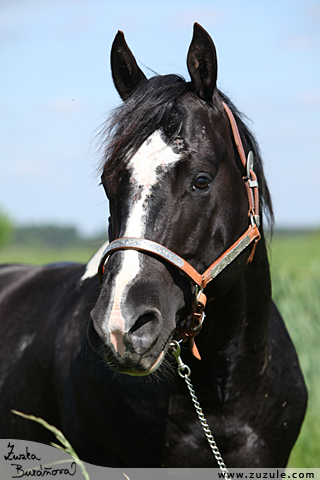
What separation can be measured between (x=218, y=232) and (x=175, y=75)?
794 mm

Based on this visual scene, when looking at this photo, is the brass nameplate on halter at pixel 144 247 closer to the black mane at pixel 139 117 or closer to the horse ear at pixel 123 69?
the black mane at pixel 139 117

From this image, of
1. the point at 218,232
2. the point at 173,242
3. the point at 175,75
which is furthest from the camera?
the point at 175,75

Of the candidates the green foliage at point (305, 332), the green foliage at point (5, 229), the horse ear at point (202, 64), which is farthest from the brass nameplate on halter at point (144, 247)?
the green foliage at point (5, 229)

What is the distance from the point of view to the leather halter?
5.79ft

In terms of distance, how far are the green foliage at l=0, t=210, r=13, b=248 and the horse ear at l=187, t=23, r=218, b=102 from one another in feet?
208

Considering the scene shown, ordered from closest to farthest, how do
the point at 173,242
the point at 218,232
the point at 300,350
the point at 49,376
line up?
the point at 173,242
the point at 218,232
the point at 49,376
the point at 300,350

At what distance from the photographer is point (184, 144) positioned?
1909 millimetres

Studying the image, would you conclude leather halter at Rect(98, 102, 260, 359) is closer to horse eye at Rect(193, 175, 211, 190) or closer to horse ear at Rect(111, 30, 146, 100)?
horse eye at Rect(193, 175, 211, 190)

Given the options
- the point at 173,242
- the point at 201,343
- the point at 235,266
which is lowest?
the point at 201,343

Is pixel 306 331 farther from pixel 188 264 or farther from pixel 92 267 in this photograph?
pixel 188 264

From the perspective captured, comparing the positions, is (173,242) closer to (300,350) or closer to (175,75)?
(175,75)

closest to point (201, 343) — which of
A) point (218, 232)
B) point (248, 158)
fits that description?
point (218, 232)

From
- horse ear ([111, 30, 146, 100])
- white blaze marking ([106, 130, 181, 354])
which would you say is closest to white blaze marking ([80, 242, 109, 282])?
horse ear ([111, 30, 146, 100])

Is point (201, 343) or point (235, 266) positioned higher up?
point (235, 266)
